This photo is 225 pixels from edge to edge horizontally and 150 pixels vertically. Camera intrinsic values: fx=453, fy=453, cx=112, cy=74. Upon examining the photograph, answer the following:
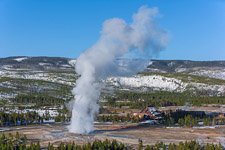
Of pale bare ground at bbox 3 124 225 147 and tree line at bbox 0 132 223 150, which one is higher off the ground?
pale bare ground at bbox 3 124 225 147

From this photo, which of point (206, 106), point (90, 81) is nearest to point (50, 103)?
point (206, 106)

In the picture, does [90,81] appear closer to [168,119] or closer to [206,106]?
[168,119]

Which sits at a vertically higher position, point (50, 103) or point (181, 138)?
point (50, 103)

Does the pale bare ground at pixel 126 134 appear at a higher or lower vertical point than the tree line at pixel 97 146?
higher

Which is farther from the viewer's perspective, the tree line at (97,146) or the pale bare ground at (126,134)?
the pale bare ground at (126,134)

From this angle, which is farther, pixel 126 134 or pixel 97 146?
pixel 126 134

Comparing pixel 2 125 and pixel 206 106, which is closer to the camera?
pixel 2 125

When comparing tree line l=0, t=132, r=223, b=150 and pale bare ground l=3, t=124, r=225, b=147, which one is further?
pale bare ground l=3, t=124, r=225, b=147

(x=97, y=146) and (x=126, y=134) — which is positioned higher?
(x=126, y=134)
